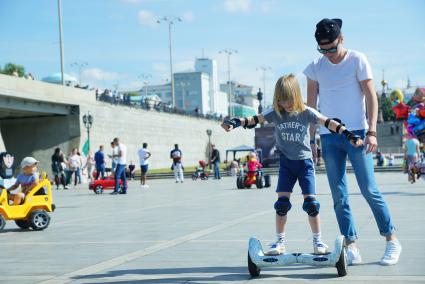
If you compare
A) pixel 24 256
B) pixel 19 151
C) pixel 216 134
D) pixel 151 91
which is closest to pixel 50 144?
pixel 19 151

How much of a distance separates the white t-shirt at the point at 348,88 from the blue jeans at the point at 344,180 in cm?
14

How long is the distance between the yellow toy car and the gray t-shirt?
5818 millimetres

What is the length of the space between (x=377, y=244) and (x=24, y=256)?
373 centimetres

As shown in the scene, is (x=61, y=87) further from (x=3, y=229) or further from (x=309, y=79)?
(x=309, y=79)

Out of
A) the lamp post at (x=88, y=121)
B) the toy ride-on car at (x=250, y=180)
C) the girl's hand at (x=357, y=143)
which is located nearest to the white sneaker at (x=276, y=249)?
the girl's hand at (x=357, y=143)

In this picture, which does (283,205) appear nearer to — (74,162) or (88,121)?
(74,162)

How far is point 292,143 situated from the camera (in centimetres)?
644

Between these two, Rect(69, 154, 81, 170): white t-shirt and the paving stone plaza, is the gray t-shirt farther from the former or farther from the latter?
Rect(69, 154, 81, 170): white t-shirt

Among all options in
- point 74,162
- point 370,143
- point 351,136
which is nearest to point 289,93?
point 351,136

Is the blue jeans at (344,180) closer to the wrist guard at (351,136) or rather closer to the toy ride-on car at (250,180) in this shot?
the wrist guard at (351,136)

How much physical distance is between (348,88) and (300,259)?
5.34 feet

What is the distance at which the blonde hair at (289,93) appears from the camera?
249 inches

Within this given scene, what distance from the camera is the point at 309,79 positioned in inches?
271

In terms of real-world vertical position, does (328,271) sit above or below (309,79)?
below
